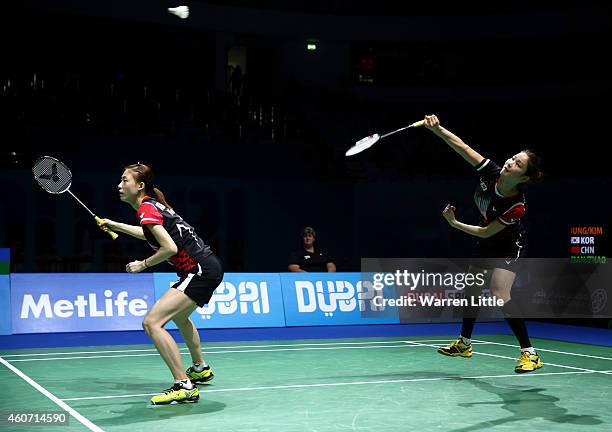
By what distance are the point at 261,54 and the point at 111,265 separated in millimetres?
11597

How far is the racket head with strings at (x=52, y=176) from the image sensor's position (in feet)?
26.0

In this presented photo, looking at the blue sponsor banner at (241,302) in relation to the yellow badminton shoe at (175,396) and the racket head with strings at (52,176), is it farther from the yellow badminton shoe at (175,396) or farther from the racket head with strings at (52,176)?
the yellow badminton shoe at (175,396)

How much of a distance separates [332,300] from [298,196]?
25.0 feet

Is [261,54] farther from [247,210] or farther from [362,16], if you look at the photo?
[247,210]

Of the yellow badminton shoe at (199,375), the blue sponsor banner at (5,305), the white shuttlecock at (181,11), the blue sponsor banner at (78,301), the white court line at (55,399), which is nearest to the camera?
the white court line at (55,399)

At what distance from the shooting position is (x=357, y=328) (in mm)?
13156

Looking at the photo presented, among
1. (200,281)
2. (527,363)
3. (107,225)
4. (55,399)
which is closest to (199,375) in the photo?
(200,281)

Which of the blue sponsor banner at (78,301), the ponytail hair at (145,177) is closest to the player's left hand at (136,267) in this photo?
the ponytail hair at (145,177)

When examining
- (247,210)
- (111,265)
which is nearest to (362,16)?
(247,210)

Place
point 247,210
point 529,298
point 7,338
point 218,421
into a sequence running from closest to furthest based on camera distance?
point 218,421, point 7,338, point 529,298, point 247,210

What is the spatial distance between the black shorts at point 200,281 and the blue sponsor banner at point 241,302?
5223 millimetres

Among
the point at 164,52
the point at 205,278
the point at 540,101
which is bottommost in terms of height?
the point at 205,278

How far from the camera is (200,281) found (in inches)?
269

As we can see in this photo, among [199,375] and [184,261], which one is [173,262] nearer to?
[184,261]
